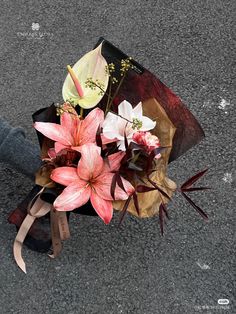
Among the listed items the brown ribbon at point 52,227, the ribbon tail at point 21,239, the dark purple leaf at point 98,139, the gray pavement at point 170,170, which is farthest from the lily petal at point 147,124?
the gray pavement at point 170,170

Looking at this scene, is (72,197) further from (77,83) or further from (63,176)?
(77,83)

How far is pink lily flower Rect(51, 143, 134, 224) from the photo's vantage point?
136 cm

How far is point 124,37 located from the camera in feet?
8.09

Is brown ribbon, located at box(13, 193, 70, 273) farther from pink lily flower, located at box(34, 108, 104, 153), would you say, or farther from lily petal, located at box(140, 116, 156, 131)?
lily petal, located at box(140, 116, 156, 131)

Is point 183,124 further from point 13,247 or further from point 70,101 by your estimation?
point 13,247

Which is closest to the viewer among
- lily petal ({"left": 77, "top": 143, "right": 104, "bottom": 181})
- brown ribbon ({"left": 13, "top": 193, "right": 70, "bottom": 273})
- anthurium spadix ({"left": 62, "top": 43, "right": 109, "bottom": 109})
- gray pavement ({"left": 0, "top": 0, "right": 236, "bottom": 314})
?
lily petal ({"left": 77, "top": 143, "right": 104, "bottom": 181})

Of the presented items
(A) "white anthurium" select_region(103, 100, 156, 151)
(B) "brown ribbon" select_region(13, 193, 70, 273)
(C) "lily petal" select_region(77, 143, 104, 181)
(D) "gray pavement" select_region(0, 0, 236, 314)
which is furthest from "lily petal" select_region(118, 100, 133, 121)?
(D) "gray pavement" select_region(0, 0, 236, 314)

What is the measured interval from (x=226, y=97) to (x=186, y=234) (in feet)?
2.22

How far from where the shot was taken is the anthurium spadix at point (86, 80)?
147cm

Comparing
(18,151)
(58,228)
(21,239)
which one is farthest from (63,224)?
(18,151)

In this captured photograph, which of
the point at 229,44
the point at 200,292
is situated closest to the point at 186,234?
the point at 200,292

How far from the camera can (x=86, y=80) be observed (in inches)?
60.3

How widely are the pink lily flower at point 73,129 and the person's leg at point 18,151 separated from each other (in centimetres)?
33

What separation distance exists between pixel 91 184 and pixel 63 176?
75 millimetres
